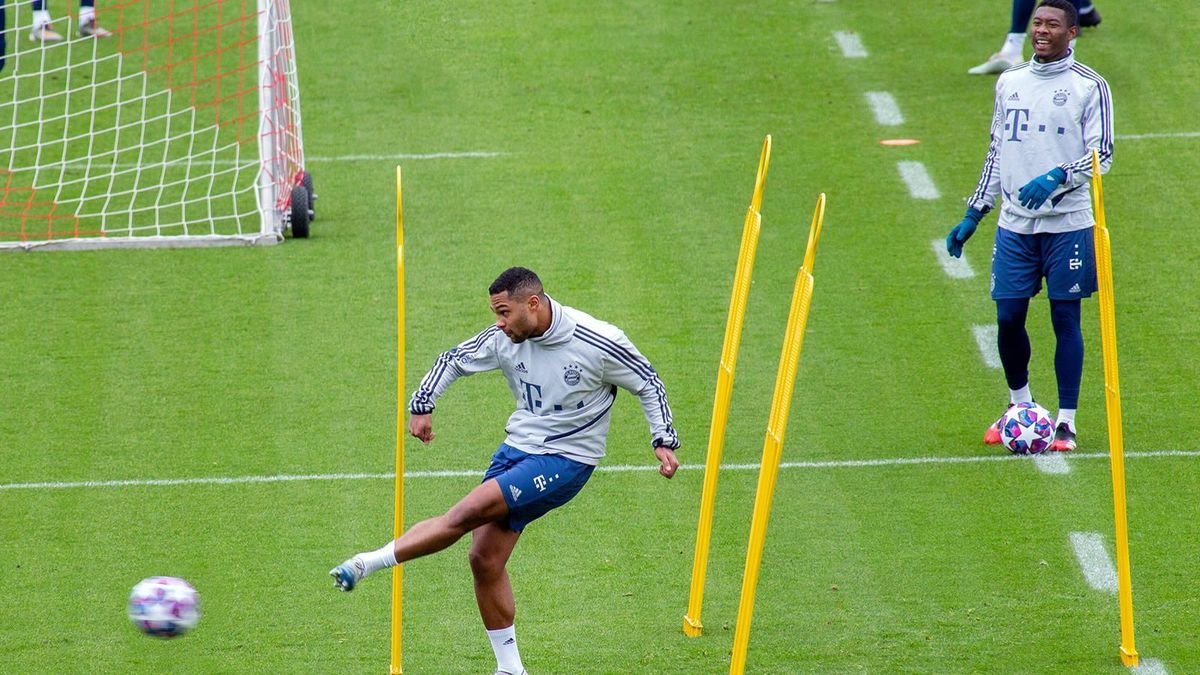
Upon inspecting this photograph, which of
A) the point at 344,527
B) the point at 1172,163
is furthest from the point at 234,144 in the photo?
the point at 1172,163

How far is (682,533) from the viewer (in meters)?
9.09

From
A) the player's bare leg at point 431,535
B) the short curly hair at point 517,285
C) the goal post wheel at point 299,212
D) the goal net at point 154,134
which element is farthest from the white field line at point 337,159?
the player's bare leg at point 431,535

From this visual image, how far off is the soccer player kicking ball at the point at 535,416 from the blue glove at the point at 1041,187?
2.59 m

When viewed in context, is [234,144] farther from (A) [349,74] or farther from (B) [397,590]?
(B) [397,590]

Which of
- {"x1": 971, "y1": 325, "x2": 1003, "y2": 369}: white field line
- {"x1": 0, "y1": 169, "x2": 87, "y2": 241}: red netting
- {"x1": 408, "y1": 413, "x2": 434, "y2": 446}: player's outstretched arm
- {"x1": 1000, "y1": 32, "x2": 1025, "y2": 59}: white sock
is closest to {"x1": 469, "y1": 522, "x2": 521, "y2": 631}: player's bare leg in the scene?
{"x1": 408, "y1": 413, "x2": 434, "y2": 446}: player's outstretched arm

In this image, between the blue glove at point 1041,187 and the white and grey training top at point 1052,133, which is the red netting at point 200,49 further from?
the blue glove at point 1041,187

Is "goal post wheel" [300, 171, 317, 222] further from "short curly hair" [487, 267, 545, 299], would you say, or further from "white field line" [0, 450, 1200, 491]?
"short curly hair" [487, 267, 545, 299]

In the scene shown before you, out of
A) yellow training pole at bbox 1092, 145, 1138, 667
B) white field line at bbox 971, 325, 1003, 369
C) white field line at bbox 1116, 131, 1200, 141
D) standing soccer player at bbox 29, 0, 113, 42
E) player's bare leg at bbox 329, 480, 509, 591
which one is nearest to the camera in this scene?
yellow training pole at bbox 1092, 145, 1138, 667

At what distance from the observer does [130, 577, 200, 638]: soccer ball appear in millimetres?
7254

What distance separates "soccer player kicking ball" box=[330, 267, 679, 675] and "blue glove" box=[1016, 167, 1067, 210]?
8.51 feet

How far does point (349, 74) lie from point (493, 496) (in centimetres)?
1028

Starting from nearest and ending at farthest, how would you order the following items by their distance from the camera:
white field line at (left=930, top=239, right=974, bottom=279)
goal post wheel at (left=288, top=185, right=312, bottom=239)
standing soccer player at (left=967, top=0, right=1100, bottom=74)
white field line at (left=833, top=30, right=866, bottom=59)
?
white field line at (left=930, top=239, right=974, bottom=279) < goal post wheel at (left=288, top=185, right=312, bottom=239) < standing soccer player at (left=967, top=0, right=1100, bottom=74) < white field line at (left=833, top=30, right=866, bottom=59)

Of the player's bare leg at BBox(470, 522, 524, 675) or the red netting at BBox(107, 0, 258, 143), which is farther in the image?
the red netting at BBox(107, 0, 258, 143)

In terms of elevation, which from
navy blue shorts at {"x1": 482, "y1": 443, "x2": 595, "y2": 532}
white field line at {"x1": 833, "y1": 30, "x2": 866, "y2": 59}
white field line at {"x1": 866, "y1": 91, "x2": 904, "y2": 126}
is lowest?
white field line at {"x1": 833, "y1": 30, "x2": 866, "y2": 59}
